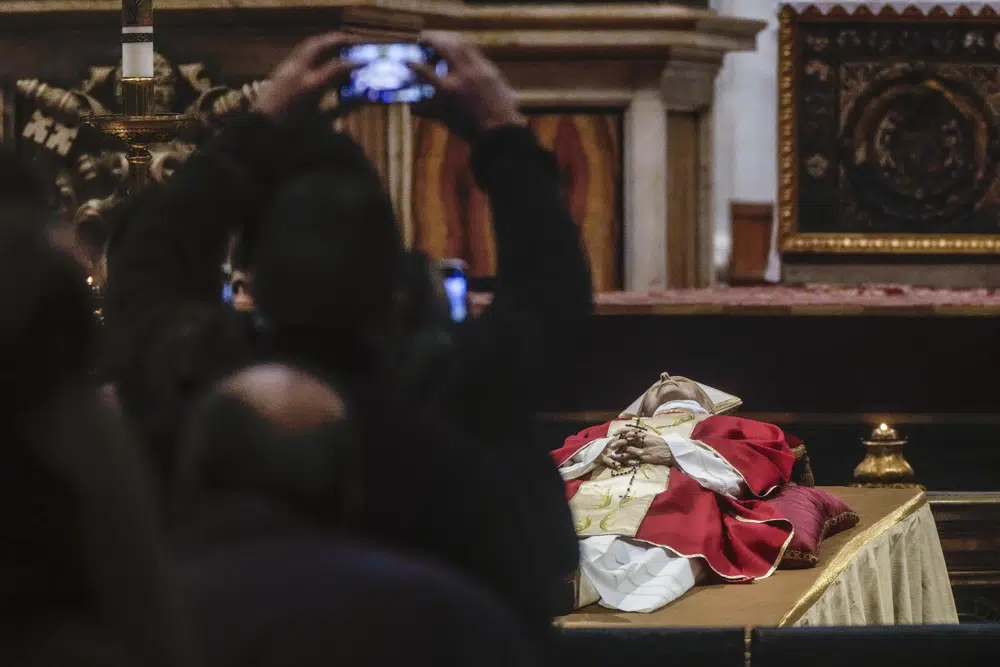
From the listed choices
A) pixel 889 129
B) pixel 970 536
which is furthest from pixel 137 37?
pixel 889 129

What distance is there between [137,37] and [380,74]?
0.90 meters

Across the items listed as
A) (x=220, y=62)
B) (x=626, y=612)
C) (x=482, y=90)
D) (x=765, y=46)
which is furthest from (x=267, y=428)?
(x=765, y=46)

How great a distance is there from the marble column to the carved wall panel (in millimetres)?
2076

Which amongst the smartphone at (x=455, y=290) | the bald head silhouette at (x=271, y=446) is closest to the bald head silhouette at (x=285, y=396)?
the bald head silhouette at (x=271, y=446)

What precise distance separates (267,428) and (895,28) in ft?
32.3

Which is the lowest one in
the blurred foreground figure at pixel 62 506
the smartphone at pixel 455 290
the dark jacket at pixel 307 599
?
the dark jacket at pixel 307 599

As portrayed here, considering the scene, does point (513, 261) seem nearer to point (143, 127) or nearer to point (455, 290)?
point (455, 290)

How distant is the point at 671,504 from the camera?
4414 mm

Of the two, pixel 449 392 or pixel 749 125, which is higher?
pixel 749 125

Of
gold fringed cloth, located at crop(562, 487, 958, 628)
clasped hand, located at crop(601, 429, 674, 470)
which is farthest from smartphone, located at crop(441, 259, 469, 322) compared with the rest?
clasped hand, located at crop(601, 429, 674, 470)

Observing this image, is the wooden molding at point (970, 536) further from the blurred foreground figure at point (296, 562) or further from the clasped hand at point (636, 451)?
the blurred foreground figure at point (296, 562)

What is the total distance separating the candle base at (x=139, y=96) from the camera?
1.93 m

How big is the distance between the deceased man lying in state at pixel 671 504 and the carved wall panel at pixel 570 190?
9.48 ft

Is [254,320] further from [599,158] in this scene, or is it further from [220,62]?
[599,158]
